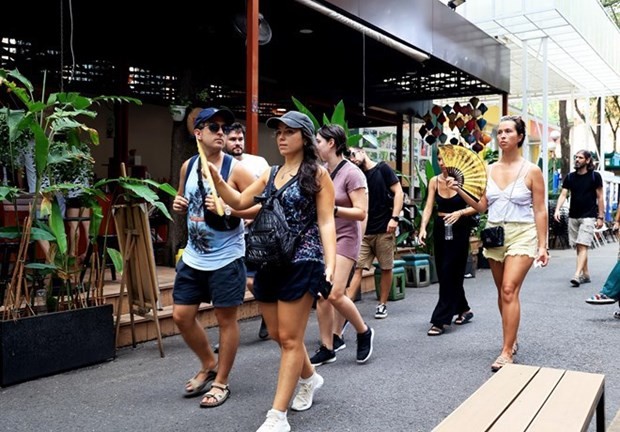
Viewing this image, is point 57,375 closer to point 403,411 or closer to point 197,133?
point 197,133

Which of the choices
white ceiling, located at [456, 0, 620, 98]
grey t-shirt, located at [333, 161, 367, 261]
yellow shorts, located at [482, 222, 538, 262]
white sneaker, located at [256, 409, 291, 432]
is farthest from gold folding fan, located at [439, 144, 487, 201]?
white ceiling, located at [456, 0, 620, 98]

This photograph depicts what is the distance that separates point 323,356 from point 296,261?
1.70 m

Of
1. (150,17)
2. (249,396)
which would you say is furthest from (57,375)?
(150,17)

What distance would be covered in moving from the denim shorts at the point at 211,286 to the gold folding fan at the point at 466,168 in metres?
2.33

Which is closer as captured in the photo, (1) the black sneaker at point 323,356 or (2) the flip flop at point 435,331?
(1) the black sneaker at point 323,356

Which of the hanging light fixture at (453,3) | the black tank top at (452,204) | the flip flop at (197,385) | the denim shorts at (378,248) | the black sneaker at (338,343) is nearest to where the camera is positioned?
the flip flop at (197,385)

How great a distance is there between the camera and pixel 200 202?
3900 mm

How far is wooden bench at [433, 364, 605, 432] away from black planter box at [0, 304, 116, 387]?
121 inches

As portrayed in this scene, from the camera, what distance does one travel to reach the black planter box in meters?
4.25

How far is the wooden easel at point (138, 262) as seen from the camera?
4.96m

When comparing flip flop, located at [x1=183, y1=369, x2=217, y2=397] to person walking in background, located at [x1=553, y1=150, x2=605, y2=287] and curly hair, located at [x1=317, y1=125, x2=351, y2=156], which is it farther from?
person walking in background, located at [x1=553, y1=150, x2=605, y2=287]

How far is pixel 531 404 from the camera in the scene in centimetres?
261

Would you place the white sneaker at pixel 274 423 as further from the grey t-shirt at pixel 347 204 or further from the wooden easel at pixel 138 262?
the wooden easel at pixel 138 262

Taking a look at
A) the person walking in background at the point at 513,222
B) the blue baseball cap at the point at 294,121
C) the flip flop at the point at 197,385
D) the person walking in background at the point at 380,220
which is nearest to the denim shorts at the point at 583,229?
the person walking in background at the point at 380,220
